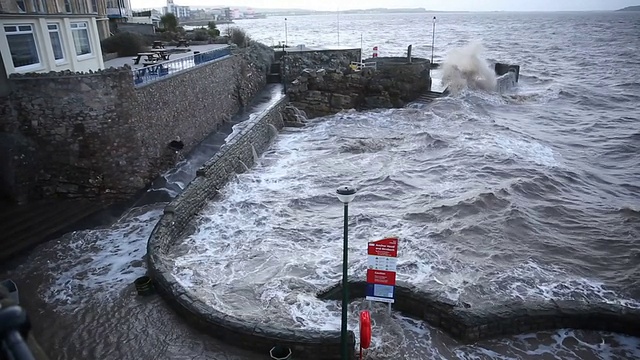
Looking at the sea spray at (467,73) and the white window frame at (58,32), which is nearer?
the white window frame at (58,32)

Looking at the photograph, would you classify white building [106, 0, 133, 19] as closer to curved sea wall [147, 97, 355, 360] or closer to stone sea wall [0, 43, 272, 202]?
stone sea wall [0, 43, 272, 202]

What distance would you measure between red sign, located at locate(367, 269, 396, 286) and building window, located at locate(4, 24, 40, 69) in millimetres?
12336

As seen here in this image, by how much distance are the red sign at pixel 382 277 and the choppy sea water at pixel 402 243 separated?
123 cm

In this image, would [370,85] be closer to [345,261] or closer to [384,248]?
[384,248]

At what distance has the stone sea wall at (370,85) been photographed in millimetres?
29234

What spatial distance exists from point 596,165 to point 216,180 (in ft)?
55.1

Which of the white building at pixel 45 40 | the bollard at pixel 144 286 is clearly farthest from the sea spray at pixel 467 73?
the bollard at pixel 144 286

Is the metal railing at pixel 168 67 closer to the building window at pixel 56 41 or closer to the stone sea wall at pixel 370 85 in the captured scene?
the building window at pixel 56 41

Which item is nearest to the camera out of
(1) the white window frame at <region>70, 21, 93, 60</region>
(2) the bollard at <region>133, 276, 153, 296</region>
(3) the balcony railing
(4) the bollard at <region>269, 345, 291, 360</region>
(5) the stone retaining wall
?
(4) the bollard at <region>269, 345, 291, 360</region>

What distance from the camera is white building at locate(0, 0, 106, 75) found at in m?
12.7

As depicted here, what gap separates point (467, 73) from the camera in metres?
36.5

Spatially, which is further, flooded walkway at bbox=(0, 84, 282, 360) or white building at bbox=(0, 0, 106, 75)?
white building at bbox=(0, 0, 106, 75)

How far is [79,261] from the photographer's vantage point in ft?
37.0

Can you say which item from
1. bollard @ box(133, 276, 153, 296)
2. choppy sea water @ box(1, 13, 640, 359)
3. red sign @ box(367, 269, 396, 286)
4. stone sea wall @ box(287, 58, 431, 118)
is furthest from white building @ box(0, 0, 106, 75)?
stone sea wall @ box(287, 58, 431, 118)
